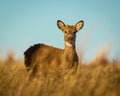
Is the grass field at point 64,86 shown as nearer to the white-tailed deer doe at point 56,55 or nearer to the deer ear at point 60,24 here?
the white-tailed deer doe at point 56,55

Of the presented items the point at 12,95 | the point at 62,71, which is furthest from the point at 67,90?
the point at 62,71

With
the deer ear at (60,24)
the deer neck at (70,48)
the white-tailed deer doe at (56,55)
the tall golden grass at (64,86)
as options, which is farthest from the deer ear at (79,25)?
the tall golden grass at (64,86)

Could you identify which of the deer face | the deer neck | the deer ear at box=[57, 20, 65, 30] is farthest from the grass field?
the deer ear at box=[57, 20, 65, 30]

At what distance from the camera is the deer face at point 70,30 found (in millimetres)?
12328

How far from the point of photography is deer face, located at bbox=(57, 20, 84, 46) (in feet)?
40.4

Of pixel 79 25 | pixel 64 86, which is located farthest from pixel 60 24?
pixel 64 86

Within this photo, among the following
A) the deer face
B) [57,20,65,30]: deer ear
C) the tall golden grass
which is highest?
[57,20,65,30]: deer ear

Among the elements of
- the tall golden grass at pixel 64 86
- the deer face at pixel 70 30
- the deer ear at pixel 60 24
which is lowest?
the tall golden grass at pixel 64 86

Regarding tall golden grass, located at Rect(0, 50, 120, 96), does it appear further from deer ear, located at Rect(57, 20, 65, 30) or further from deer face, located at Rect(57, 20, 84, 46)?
deer ear, located at Rect(57, 20, 65, 30)

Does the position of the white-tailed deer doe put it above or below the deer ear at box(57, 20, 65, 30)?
below

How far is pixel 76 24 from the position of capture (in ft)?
43.6

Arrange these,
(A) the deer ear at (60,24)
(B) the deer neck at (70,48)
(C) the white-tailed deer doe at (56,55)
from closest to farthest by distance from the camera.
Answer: (C) the white-tailed deer doe at (56,55) < (B) the deer neck at (70,48) < (A) the deer ear at (60,24)

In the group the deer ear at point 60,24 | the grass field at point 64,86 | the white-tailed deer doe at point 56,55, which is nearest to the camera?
the grass field at point 64,86

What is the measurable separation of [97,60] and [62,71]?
773 cm
